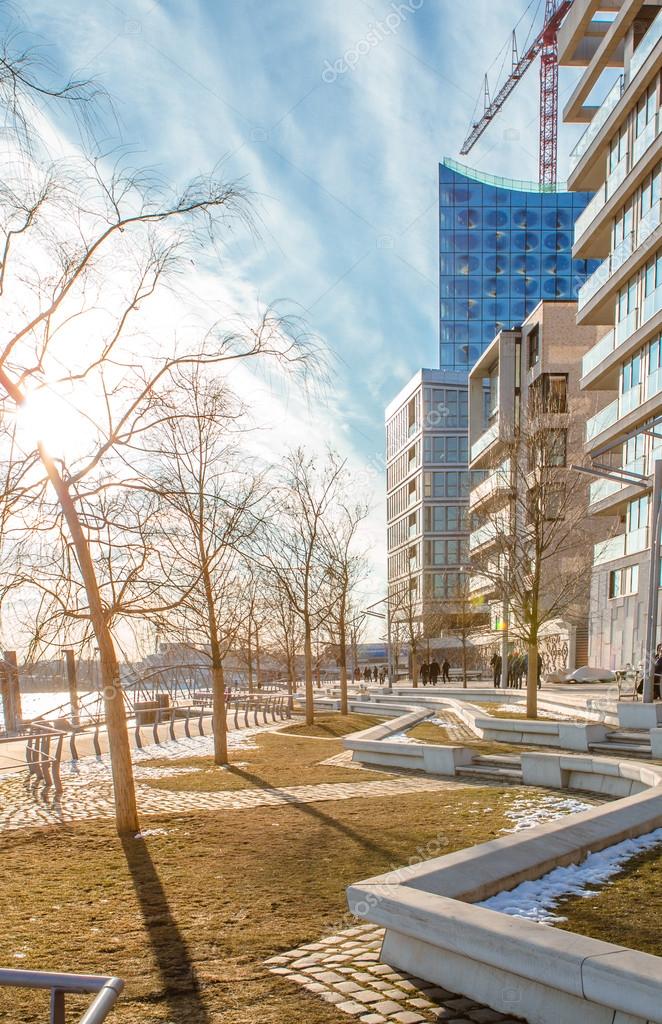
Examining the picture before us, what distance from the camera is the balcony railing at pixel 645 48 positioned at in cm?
3031

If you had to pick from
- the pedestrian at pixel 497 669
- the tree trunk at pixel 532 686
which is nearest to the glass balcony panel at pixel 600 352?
the pedestrian at pixel 497 669

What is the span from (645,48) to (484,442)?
1177 inches

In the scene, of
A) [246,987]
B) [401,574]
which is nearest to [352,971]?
[246,987]

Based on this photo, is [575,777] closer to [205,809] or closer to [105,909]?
[205,809]

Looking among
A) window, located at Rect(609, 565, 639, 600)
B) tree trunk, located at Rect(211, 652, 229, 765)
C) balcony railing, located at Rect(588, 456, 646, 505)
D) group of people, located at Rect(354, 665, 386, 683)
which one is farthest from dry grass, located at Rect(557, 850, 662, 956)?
group of people, located at Rect(354, 665, 386, 683)

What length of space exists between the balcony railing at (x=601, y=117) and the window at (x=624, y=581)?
17.5 m

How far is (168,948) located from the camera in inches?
236

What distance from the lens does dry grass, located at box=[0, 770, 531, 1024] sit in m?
5.12

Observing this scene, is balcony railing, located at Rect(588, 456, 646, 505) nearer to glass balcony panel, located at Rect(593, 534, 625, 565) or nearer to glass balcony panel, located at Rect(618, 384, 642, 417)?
glass balcony panel, located at Rect(593, 534, 625, 565)

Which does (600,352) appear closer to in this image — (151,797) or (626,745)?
(626,745)

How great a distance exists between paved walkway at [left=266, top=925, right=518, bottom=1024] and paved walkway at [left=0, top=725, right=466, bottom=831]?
5.99 meters

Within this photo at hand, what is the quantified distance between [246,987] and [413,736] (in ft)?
48.1

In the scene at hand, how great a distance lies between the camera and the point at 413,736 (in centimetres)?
1953

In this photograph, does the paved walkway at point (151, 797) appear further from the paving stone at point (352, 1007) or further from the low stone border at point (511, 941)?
the paving stone at point (352, 1007)
